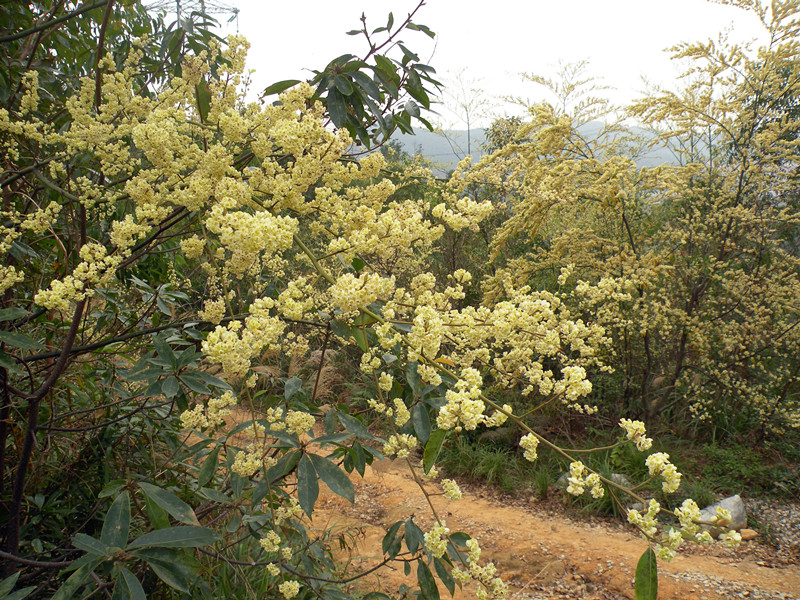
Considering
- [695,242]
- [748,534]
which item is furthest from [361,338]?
[695,242]

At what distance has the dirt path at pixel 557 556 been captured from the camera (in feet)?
10.6

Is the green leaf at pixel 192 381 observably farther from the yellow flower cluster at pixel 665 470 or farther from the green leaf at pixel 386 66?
the green leaf at pixel 386 66

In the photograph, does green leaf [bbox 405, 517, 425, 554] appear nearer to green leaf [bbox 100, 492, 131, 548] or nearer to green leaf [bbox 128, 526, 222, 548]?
green leaf [bbox 128, 526, 222, 548]

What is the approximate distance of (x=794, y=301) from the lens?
450 centimetres

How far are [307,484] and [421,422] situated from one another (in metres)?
0.32

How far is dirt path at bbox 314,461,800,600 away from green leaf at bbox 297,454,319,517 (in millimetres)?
2227

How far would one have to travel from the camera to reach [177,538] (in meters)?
1.02

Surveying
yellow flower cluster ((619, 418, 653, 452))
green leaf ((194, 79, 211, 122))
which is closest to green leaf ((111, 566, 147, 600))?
Answer: yellow flower cluster ((619, 418, 653, 452))

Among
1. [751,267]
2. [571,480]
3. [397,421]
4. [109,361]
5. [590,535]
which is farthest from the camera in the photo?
[751,267]

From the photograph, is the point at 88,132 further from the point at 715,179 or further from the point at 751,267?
the point at 751,267

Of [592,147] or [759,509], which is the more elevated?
[592,147]

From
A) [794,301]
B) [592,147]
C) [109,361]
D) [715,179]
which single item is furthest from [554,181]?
[109,361]

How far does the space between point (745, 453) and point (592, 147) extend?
136 inches

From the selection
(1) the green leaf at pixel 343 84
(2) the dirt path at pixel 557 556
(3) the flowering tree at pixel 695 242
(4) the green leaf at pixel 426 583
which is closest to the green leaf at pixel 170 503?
(4) the green leaf at pixel 426 583
